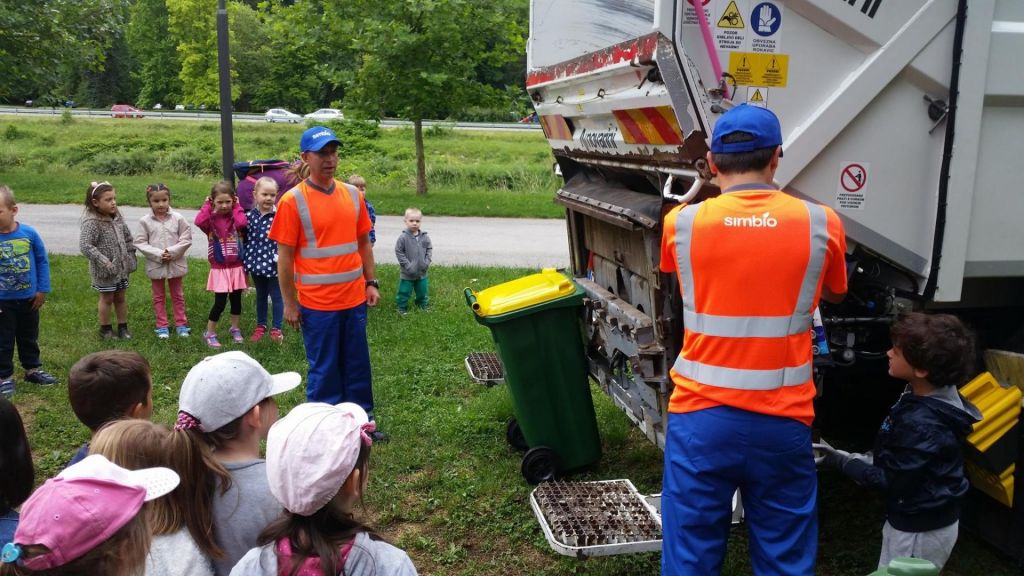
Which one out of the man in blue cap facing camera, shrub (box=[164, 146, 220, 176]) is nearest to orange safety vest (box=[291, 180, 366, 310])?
the man in blue cap facing camera

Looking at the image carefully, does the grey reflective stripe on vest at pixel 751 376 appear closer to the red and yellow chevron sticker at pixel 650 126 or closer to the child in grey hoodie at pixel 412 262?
the red and yellow chevron sticker at pixel 650 126

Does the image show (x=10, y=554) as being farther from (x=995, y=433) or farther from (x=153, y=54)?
(x=153, y=54)

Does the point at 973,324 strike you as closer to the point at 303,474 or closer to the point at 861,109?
the point at 861,109

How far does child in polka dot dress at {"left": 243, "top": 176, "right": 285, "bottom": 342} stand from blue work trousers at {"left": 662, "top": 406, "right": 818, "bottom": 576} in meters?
5.27

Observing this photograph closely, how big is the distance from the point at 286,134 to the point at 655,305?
32.8 metres

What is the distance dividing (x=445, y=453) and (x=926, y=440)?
2.79m

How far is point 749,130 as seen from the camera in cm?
273

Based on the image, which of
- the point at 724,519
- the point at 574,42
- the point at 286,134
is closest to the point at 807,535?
the point at 724,519

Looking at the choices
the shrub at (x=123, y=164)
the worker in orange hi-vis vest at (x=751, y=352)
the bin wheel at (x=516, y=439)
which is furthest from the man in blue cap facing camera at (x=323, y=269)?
the shrub at (x=123, y=164)

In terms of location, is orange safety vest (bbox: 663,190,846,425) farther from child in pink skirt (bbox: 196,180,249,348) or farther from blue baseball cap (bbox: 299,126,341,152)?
child in pink skirt (bbox: 196,180,249,348)

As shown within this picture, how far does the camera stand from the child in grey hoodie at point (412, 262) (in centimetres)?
855

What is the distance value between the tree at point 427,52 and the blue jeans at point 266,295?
28.6 ft

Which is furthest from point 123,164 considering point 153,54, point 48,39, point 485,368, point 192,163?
point 153,54

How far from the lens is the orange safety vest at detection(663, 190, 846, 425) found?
2.68 meters
